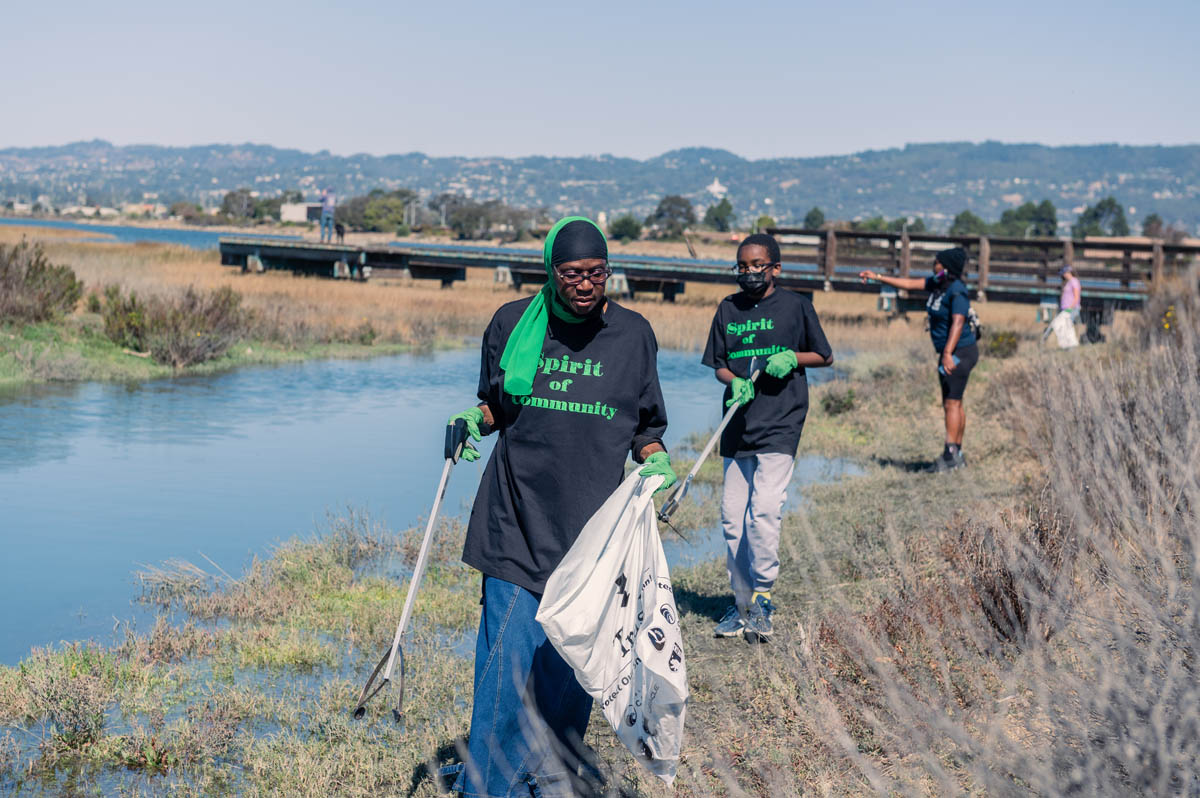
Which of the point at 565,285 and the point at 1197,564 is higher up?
the point at 565,285

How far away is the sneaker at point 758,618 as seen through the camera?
6.47 m

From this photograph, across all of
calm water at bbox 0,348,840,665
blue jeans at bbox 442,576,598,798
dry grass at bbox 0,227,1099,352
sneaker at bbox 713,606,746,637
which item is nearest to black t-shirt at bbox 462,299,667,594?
blue jeans at bbox 442,576,598,798

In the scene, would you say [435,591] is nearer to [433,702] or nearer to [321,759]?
[433,702]

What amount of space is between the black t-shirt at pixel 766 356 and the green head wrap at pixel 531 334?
2585mm

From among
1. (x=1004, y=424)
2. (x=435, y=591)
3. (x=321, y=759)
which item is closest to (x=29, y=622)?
(x=435, y=591)

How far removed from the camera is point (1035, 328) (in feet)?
97.9

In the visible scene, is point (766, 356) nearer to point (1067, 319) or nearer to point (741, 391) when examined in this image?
point (741, 391)

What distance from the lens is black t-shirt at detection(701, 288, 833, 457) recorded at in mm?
6609

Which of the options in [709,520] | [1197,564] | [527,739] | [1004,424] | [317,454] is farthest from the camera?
[1004,424]

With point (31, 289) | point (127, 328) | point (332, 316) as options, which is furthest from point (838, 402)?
point (332, 316)

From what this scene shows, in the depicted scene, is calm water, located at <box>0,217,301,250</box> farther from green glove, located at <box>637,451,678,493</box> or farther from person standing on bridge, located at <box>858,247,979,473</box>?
green glove, located at <box>637,451,678,493</box>

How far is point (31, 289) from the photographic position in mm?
18922

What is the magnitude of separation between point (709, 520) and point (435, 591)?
134 inches

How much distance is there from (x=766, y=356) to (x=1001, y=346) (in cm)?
1672
